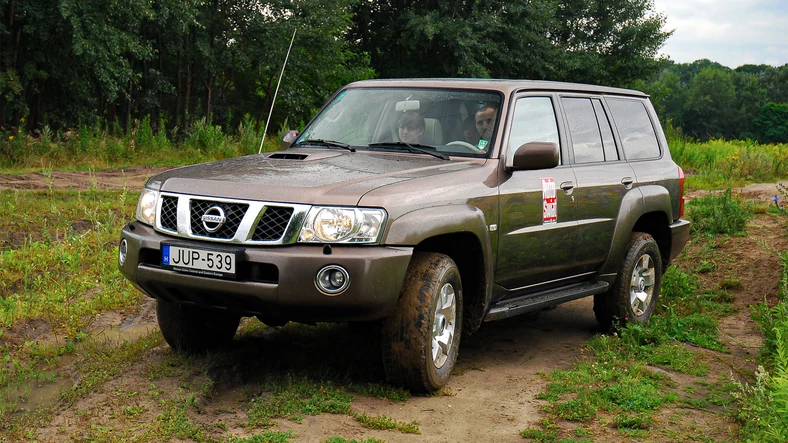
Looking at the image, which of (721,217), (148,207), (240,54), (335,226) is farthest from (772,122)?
(335,226)

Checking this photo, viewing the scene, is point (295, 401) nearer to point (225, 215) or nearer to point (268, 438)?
point (268, 438)

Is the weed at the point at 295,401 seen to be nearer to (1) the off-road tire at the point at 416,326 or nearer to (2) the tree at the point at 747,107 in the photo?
(1) the off-road tire at the point at 416,326

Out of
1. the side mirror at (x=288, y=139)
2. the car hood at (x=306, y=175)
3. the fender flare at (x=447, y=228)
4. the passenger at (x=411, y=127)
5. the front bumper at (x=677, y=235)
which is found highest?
the passenger at (x=411, y=127)

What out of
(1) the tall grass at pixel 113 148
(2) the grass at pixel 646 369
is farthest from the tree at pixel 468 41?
(2) the grass at pixel 646 369

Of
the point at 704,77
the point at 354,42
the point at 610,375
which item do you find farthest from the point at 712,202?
the point at 704,77

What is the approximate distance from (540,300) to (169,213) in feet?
8.24

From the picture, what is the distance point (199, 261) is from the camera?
4.69 m

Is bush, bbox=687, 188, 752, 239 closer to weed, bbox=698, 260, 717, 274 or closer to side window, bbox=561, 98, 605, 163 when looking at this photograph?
weed, bbox=698, 260, 717, 274

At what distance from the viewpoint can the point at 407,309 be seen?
4.85 meters

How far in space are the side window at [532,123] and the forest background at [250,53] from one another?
11797mm

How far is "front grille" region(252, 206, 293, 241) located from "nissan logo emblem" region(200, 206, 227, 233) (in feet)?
0.67

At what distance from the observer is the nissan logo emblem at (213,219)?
15.4 ft

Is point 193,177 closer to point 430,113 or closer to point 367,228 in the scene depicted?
point 367,228

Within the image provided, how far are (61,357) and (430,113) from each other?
9.45ft
